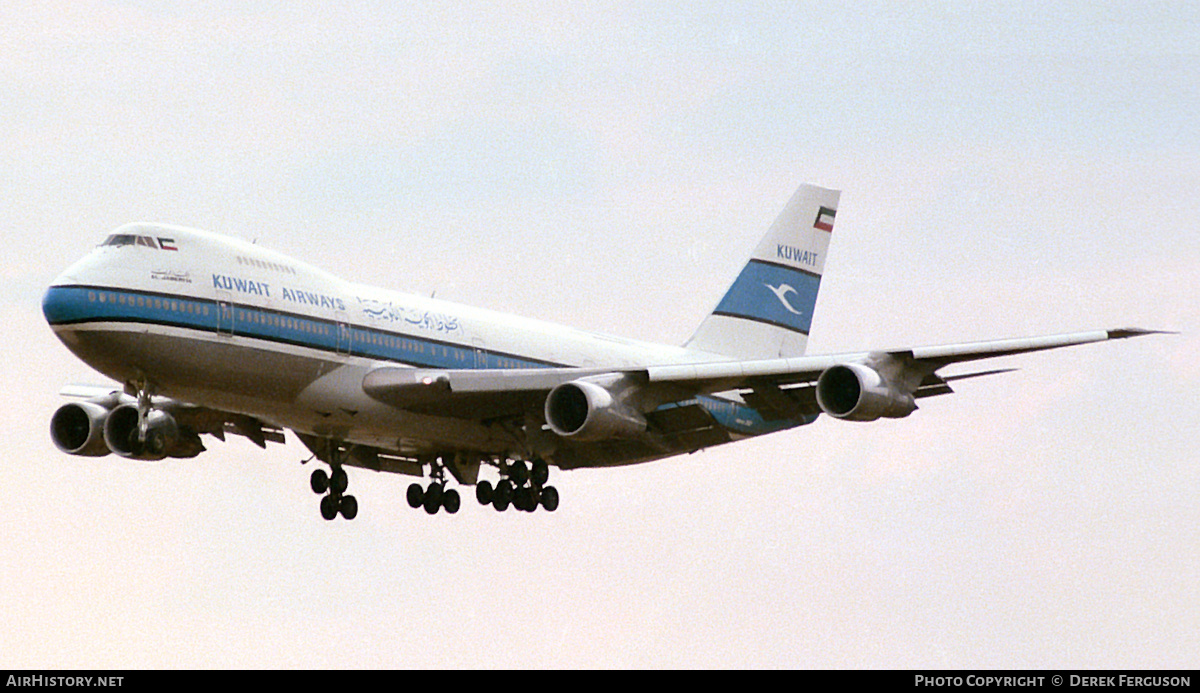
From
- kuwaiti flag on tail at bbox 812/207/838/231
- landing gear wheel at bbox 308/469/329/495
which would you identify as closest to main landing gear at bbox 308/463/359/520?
landing gear wheel at bbox 308/469/329/495

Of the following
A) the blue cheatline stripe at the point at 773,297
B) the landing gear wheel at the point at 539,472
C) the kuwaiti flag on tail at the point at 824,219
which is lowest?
the landing gear wheel at the point at 539,472

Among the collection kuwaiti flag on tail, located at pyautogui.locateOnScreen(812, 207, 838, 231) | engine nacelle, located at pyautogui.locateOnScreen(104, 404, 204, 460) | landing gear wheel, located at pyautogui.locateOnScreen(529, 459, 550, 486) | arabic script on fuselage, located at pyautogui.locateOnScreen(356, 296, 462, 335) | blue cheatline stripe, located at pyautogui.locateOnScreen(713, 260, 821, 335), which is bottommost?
engine nacelle, located at pyautogui.locateOnScreen(104, 404, 204, 460)

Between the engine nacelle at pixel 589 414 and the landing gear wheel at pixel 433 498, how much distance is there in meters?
7.55

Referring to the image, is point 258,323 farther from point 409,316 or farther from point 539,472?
point 539,472

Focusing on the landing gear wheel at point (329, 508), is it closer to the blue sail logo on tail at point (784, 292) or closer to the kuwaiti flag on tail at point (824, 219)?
the blue sail logo on tail at point (784, 292)

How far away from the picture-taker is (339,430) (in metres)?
44.2

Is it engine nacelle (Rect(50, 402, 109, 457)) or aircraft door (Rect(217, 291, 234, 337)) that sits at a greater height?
aircraft door (Rect(217, 291, 234, 337))

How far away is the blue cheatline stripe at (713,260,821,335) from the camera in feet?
180

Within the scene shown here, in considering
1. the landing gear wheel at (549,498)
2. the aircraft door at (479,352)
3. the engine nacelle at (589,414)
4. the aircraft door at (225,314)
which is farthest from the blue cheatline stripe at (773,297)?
the aircraft door at (225,314)

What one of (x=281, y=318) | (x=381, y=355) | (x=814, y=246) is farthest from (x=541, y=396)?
(x=814, y=246)

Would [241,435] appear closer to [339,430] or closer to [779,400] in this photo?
[339,430]

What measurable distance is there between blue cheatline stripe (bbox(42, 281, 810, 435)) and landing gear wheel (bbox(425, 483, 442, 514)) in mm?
4805

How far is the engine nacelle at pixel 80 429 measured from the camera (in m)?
45.9

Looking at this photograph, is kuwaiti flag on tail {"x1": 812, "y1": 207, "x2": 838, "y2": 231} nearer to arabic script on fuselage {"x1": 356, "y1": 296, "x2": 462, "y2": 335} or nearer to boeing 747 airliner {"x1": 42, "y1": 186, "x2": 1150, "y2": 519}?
boeing 747 airliner {"x1": 42, "y1": 186, "x2": 1150, "y2": 519}
